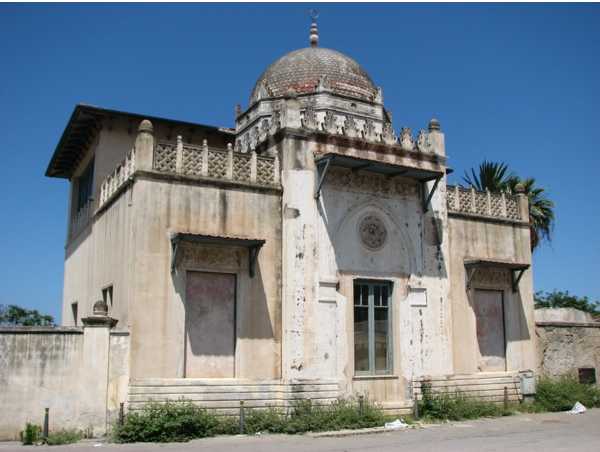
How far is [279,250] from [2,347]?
20.2 feet

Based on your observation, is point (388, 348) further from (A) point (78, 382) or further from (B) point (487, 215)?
(A) point (78, 382)

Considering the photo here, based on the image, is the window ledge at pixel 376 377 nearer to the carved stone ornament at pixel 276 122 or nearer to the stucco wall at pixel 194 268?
the stucco wall at pixel 194 268

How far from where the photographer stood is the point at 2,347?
42.3 feet

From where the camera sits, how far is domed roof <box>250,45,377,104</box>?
74.9ft

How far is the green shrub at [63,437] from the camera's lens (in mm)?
12414

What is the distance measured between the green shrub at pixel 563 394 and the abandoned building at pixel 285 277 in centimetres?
78

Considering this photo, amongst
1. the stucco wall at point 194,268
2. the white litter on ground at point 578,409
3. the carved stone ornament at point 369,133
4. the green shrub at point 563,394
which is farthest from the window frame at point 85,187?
the white litter on ground at point 578,409

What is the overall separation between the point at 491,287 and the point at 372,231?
446cm

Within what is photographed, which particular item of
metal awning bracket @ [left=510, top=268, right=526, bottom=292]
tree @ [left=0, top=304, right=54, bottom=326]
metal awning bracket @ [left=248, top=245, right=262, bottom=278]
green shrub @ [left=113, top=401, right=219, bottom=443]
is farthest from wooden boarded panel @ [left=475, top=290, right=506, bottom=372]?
tree @ [left=0, top=304, right=54, bottom=326]

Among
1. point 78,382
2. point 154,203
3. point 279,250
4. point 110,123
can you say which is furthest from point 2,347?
point 110,123

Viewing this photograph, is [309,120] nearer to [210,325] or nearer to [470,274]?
[210,325]

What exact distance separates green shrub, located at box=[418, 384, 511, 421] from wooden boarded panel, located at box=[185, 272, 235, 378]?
16.4 ft

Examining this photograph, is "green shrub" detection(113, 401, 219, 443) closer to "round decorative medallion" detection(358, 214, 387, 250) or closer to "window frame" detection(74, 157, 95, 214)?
"round decorative medallion" detection(358, 214, 387, 250)

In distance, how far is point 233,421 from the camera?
14.0 metres
